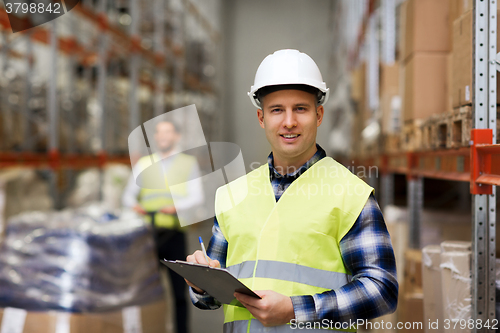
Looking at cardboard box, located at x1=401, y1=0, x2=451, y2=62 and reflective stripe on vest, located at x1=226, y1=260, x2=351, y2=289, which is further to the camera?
cardboard box, located at x1=401, y1=0, x2=451, y2=62

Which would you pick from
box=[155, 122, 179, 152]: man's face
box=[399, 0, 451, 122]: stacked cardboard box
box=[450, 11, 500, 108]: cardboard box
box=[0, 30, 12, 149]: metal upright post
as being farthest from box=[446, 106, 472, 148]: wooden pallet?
box=[0, 30, 12, 149]: metal upright post

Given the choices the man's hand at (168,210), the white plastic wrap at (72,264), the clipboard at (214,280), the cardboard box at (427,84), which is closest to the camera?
the clipboard at (214,280)

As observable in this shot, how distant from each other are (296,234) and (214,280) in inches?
11.8

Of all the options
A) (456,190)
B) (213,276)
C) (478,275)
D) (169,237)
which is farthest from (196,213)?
(456,190)

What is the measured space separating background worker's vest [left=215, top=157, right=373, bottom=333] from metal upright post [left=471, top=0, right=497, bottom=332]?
855mm

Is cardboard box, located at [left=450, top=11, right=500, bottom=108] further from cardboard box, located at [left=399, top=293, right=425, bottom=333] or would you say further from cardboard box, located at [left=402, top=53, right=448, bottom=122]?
cardboard box, located at [left=399, top=293, right=425, bottom=333]

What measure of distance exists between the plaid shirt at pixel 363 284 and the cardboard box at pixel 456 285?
2.95 feet

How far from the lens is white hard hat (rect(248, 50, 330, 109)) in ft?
4.96

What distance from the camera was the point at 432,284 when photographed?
7.94 feet

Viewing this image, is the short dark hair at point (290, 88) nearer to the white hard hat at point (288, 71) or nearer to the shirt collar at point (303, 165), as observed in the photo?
the white hard hat at point (288, 71)

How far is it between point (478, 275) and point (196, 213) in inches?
50.4

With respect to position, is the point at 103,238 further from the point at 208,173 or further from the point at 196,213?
the point at 208,173

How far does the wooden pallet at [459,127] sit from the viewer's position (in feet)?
7.11

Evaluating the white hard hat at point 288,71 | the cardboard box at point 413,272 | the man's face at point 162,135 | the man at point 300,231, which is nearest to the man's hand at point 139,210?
the man's face at point 162,135
